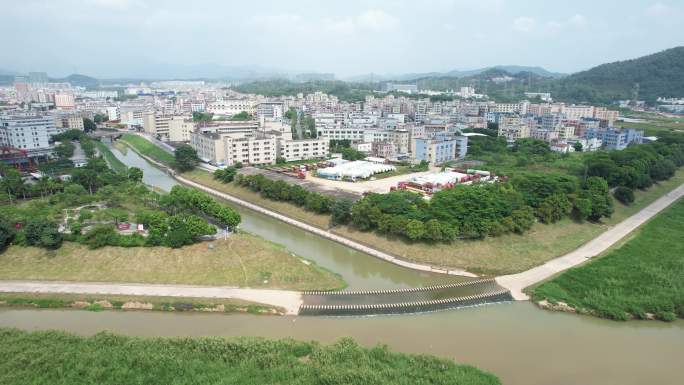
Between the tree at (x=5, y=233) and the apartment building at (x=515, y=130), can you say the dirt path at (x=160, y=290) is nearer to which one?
the tree at (x=5, y=233)

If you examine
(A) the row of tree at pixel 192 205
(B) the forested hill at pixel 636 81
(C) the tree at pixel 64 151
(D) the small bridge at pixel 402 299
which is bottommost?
(D) the small bridge at pixel 402 299

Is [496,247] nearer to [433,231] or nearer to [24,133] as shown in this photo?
[433,231]

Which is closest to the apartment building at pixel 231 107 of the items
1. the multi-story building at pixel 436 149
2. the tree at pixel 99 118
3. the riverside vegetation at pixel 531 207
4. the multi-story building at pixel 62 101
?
the tree at pixel 99 118

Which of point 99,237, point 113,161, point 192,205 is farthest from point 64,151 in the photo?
point 99,237

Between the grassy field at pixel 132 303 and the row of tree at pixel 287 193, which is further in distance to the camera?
the row of tree at pixel 287 193

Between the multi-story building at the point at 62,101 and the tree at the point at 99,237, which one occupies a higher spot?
the multi-story building at the point at 62,101

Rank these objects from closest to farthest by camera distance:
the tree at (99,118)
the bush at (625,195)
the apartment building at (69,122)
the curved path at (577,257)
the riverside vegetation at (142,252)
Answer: the riverside vegetation at (142,252) < the curved path at (577,257) < the bush at (625,195) < the apartment building at (69,122) < the tree at (99,118)

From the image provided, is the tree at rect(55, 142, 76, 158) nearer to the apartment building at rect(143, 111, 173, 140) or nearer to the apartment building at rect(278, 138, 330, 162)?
the apartment building at rect(143, 111, 173, 140)
